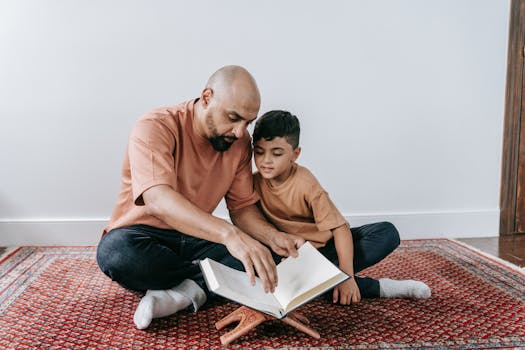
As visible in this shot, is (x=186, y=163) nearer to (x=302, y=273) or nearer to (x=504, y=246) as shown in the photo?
(x=302, y=273)

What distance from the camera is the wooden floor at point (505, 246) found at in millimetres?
2064

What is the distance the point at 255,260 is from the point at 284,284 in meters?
0.21

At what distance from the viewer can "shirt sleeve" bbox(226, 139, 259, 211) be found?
155cm

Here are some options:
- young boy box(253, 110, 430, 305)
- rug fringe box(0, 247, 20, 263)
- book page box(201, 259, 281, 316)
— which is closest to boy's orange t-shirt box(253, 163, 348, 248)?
young boy box(253, 110, 430, 305)

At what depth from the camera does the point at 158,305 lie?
4.26ft

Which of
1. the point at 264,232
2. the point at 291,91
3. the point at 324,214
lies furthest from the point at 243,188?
the point at 291,91

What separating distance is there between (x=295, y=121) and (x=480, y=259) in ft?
3.76

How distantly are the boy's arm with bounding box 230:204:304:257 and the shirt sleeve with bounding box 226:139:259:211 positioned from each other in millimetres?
22

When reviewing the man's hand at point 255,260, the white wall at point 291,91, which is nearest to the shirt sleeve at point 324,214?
the man's hand at point 255,260

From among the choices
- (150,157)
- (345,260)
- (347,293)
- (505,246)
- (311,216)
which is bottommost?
(505,246)

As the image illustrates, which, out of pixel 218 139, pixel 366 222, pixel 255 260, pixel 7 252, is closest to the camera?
pixel 255 260

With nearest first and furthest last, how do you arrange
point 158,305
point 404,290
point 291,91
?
point 158,305
point 404,290
point 291,91

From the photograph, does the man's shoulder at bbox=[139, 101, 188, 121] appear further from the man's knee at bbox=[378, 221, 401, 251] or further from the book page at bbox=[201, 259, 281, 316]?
the man's knee at bbox=[378, 221, 401, 251]

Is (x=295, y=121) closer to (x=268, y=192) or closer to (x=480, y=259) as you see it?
(x=268, y=192)
